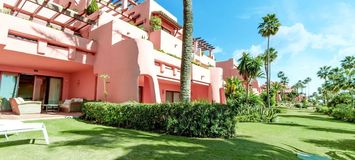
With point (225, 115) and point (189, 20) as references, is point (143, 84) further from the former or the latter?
point (225, 115)

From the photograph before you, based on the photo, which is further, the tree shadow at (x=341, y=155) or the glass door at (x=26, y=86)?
the glass door at (x=26, y=86)

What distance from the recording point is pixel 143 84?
19.1 metres

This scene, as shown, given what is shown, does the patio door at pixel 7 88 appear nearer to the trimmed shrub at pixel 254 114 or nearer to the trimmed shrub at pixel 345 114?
the trimmed shrub at pixel 254 114

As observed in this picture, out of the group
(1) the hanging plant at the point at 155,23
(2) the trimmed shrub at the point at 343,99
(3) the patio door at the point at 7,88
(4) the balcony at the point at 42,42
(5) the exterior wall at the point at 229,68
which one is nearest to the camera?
(4) the balcony at the point at 42,42

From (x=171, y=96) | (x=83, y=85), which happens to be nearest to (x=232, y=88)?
(x=171, y=96)

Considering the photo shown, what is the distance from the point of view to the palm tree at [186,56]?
33.9 ft

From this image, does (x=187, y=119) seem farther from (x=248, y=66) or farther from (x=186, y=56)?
(x=248, y=66)

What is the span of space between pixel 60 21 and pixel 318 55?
24.3m

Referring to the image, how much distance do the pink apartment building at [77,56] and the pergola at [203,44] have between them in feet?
35.0

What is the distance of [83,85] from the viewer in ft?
58.0

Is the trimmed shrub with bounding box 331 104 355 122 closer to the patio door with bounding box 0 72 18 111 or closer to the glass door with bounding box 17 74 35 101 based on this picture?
the glass door with bounding box 17 74 35 101

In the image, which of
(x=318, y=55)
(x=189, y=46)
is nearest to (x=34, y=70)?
(x=189, y=46)

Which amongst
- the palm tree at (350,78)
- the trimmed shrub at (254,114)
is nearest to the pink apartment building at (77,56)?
the trimmed shrub at (254,114)

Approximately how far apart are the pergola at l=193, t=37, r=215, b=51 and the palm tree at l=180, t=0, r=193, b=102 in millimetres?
20128
